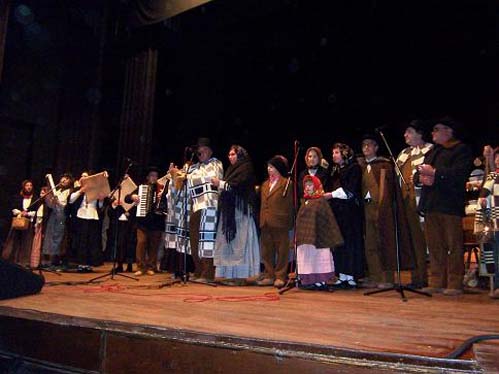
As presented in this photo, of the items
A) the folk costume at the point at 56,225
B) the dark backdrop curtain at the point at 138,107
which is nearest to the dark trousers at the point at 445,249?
the folk costume at the point at 56,225

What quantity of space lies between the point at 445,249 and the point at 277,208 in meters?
1.83

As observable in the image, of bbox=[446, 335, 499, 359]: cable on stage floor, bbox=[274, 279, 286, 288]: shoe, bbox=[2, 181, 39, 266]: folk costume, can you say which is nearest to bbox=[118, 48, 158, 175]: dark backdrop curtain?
bbox=[2, 181, 39, 266]: folk costume

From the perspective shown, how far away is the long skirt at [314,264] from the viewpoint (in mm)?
4906

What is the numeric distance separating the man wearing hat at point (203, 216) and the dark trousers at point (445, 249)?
7.99 ft

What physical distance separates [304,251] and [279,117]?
482 centimetres

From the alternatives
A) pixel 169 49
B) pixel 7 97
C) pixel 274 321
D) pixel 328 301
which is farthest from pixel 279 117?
pixel 274 321

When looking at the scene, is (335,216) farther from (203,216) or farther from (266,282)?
(203,216)

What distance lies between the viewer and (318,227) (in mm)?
4902

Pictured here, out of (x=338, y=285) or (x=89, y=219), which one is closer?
(x=338, y=285)

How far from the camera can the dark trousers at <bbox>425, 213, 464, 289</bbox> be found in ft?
14.3

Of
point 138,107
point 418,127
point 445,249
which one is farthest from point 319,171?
point 138,107

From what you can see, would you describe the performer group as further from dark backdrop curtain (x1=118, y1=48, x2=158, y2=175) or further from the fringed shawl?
dark backdrop curtain (x1=118, y1=48, x2=158, y2=175)

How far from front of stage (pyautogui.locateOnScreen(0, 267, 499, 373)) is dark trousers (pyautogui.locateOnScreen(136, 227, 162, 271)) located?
2.69 m

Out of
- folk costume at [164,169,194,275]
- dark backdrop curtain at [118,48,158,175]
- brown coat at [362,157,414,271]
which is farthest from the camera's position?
dark backdrop curtain at [118,48,158,175]
